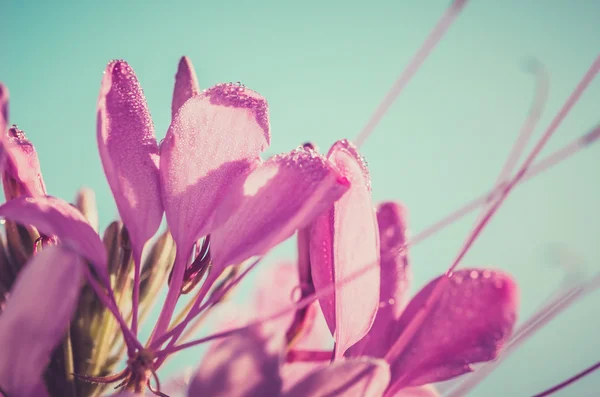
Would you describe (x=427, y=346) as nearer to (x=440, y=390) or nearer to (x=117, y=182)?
(x=440, y=390)

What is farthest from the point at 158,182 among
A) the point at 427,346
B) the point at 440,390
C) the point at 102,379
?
the point at 440,390

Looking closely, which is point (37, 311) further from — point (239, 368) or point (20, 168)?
point (20, 168)

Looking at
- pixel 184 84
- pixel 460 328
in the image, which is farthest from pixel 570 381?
pixel 184 84

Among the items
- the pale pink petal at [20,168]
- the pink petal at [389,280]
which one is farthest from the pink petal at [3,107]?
the pink petal at [389,280]

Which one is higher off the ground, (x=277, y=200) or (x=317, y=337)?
(x=277, y=200)

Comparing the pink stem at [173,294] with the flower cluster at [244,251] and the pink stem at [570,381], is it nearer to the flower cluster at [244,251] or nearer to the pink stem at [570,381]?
the flower cluster at [244,251]

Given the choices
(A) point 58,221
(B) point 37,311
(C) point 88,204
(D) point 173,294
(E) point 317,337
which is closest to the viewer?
(B) point 37,311
